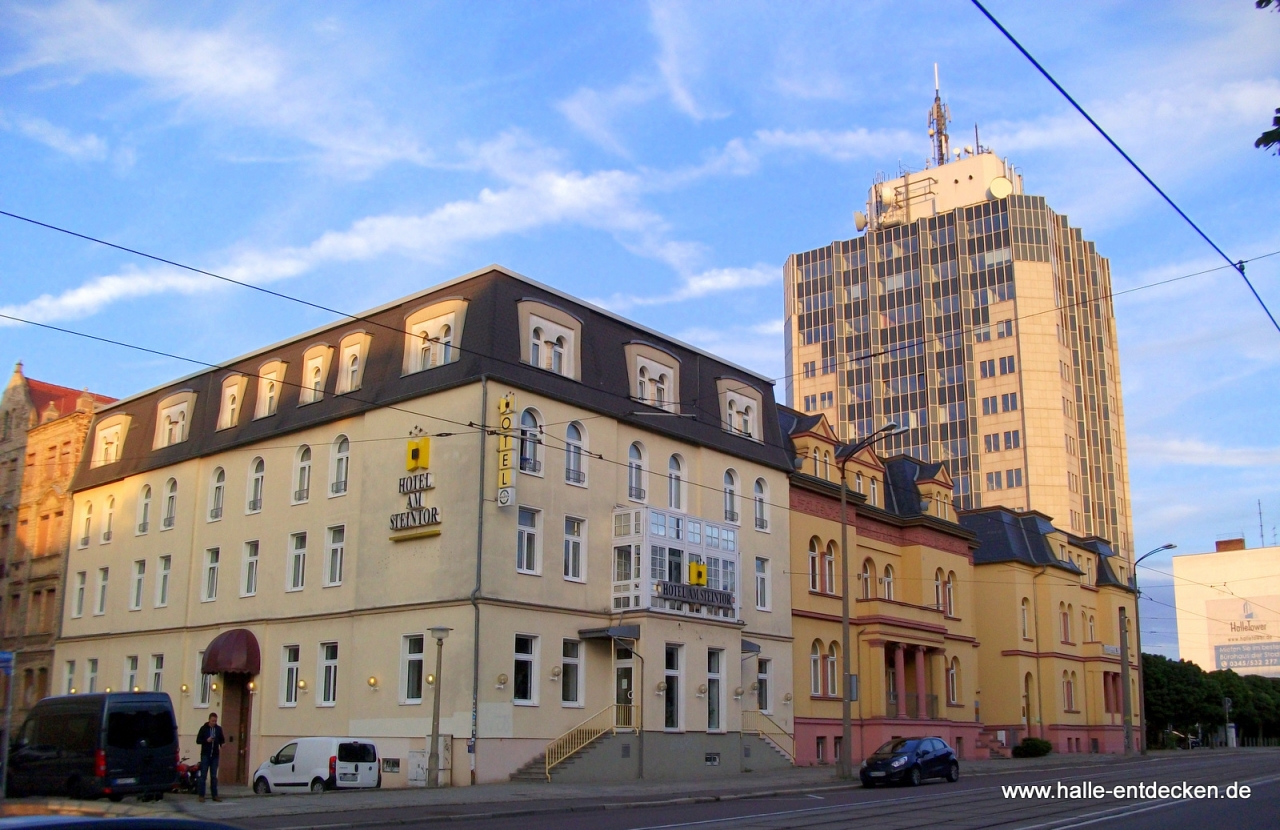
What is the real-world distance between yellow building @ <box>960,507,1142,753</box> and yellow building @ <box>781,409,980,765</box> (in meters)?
4.78

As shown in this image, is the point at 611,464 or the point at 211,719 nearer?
the point at 211,719

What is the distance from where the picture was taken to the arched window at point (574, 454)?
34.2 m

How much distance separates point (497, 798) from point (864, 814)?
30.1 feet

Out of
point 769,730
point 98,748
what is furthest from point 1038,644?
point 98,748

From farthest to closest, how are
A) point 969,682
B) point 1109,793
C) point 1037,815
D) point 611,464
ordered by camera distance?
point 969,682
point 611,464
point 1109,793
point 1037,815

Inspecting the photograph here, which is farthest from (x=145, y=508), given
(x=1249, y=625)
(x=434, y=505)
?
(x=1249, y=625)

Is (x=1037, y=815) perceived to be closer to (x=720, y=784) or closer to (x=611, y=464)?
(x=720, y=784)

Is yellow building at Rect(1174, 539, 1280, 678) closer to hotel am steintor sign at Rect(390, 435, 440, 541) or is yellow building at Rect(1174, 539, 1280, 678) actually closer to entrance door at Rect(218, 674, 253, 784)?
entrance door at Rect(218, 674, 253, 784)

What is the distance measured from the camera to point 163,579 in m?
43.4

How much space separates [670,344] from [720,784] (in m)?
15.2

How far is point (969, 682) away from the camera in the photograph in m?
53.2

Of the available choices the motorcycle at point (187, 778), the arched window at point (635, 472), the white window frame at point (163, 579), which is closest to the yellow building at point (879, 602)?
the arched window at point (635, 472)

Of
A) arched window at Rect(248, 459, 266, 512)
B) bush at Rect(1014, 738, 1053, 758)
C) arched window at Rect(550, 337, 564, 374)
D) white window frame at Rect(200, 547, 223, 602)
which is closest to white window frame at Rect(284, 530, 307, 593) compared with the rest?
arched window at Rect(248, 459, 266, 512)

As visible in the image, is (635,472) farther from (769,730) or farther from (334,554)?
(769,730)
